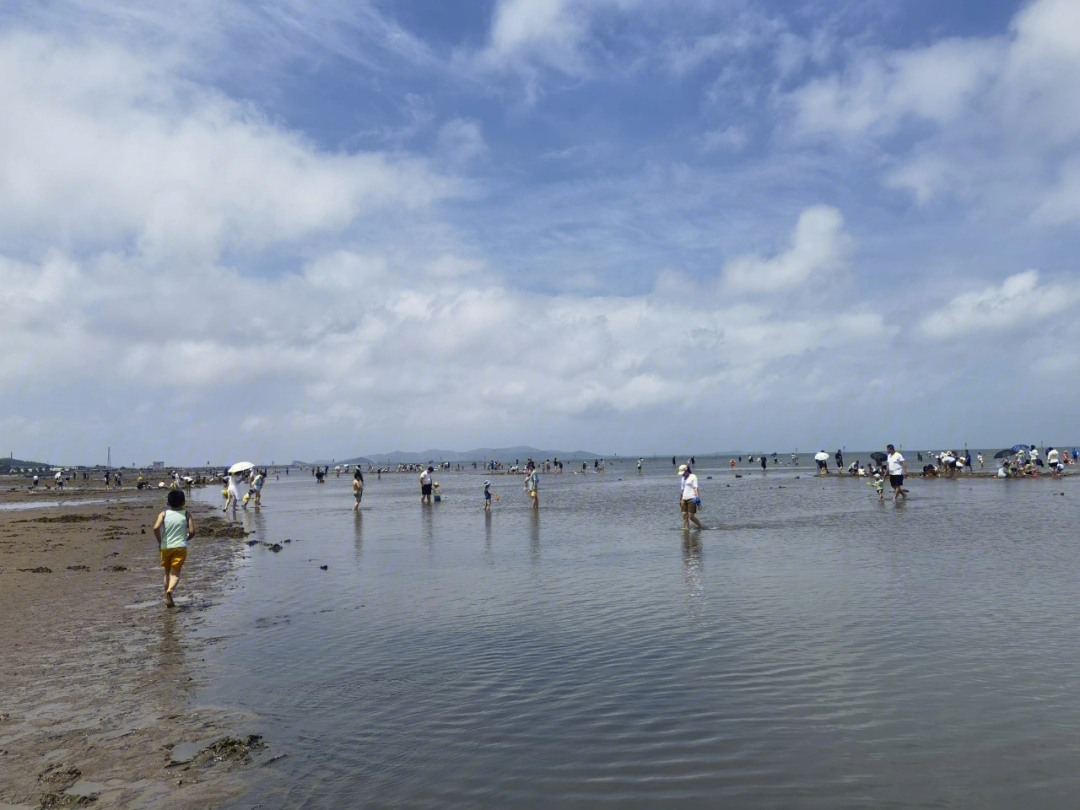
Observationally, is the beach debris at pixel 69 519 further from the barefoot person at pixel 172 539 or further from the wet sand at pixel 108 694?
the barefoot person at pixel 172 539

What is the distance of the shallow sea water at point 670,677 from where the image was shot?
221 inches

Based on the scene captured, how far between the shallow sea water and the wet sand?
49 cm

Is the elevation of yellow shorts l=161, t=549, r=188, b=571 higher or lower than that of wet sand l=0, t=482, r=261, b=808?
higher

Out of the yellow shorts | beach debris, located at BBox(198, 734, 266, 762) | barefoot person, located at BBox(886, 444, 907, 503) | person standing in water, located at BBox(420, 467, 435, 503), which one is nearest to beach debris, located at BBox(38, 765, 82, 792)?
beach debris, located at BBox(198, 734, 266, 762)

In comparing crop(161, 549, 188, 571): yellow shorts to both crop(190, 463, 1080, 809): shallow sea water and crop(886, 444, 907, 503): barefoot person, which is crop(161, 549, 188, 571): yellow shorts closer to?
crop(190, 463, 1080, 809): shallow sea water

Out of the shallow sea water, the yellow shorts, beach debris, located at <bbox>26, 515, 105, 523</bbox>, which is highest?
the yellow shorts

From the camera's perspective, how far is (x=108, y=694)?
823 cm

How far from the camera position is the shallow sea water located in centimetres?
562

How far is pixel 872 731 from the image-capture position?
6.41 m

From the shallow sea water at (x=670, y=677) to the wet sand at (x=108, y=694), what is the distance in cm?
49

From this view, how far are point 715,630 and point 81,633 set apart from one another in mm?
9992

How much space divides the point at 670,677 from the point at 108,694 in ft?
21.5

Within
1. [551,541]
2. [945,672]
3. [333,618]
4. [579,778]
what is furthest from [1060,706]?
[551,541]

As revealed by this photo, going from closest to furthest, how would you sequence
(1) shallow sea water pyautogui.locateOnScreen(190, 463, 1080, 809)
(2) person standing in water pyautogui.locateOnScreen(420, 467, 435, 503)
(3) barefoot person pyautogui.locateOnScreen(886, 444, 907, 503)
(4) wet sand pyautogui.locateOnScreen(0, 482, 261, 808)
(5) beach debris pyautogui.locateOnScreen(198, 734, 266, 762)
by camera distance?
(1) shallow sea water pyautogui.locateOnScreen(190, 463, 1080, 809), (4) wet sand pyautogui.locateOnScreen(0, 482, 261, 808), (5) beach debris pyautogui.locateOnScreen(198, 734, 266, 762), (3) barefoot person pyautogui.locateOnScreen(886, 444, 907, 503), (2) person standing in water pyautogui.locateOnScreen(420, 467, 435, 503)
